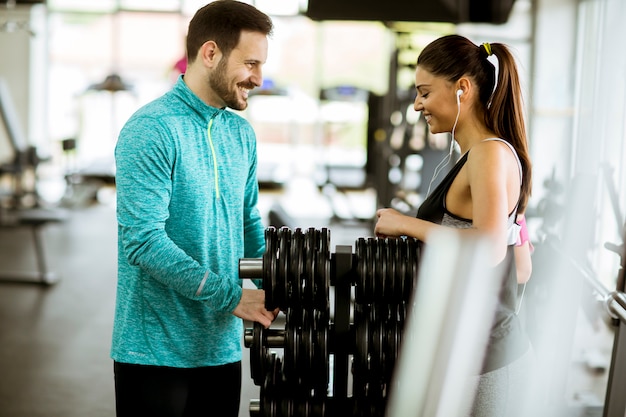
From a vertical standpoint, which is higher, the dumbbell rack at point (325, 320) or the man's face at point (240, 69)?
the man's face at point (240, 69)

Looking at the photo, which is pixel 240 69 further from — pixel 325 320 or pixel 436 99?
pixel 325 320

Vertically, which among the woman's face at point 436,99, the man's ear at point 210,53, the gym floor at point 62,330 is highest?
the man's ear at point 210,53

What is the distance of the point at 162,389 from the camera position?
5.44ft

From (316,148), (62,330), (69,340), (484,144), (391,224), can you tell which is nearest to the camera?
(484,144)

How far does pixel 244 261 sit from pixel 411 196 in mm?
5374

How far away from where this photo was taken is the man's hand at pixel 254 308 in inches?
63.3

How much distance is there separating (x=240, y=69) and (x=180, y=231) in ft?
1.26

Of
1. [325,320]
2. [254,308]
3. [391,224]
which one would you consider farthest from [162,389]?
[391,224]

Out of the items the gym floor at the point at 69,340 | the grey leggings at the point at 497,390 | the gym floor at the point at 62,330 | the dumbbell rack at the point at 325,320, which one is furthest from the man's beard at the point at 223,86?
the gym floor at the point at 62,330

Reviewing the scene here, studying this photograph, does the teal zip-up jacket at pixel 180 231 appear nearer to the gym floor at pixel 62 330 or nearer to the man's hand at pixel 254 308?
the man's hand at pixel 254 308

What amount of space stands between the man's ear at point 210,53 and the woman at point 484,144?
0.44 m

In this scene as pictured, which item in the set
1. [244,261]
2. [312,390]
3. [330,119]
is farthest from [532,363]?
[330,119]

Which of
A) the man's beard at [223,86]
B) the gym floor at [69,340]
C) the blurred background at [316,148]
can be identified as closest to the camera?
the man's beard at [223,86]

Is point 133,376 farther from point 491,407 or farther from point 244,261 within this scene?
point 491,407
